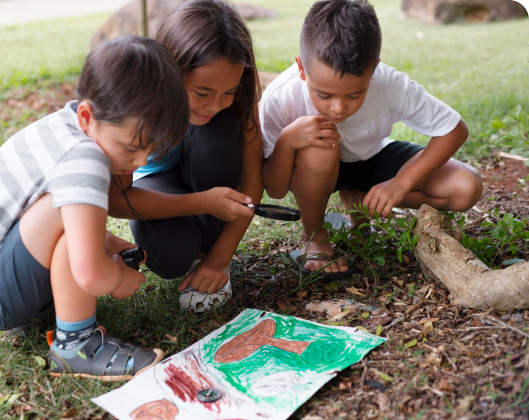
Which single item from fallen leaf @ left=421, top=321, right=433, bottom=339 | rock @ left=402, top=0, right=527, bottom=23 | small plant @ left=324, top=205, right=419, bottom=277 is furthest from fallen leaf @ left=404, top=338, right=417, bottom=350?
rock @ left=402, top=0, right=527, bottom=23

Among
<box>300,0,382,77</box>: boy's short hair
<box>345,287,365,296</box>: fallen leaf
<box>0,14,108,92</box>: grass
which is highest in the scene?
<box>300,0,382,77</box>: boy's short hair

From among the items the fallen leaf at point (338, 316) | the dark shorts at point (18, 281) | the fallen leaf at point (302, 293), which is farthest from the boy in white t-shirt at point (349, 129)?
the dark shorts at point (18, 281)

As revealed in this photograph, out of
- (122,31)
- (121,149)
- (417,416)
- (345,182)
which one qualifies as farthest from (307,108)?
(122,31)

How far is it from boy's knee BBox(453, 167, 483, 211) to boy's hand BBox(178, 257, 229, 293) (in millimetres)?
940

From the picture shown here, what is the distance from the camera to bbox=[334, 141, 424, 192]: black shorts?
2.21 m

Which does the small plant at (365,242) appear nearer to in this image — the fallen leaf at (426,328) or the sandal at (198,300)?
the fallen leaf at (426,328)

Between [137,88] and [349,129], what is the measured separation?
38.2 inches

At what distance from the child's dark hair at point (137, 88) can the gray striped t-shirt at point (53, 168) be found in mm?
101

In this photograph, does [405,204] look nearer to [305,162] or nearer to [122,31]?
[305,162]

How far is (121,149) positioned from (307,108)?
2.86 feet

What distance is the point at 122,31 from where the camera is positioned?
6.85 m

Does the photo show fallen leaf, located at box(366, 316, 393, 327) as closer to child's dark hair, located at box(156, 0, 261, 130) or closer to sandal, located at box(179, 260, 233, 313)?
sandal, located at box(179, 260, 233, 313)

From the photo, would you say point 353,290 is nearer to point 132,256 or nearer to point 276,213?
point 276,213

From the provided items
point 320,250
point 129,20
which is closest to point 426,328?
point 320,250
